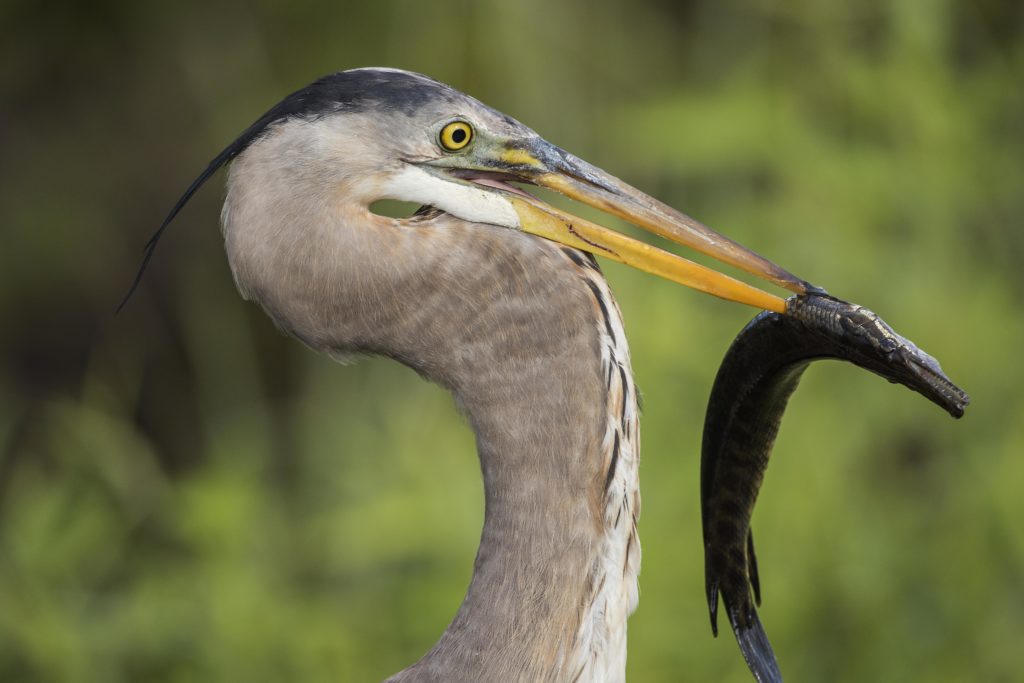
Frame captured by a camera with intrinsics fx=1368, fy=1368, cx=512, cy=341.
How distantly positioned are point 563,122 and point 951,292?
1.12 m

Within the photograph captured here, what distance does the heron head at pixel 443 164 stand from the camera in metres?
1.33

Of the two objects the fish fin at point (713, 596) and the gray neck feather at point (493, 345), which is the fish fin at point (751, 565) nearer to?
the fish fin at point (713, 596)

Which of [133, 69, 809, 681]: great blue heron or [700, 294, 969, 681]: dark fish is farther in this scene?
[133, 69, 809, 681]: great blue heron

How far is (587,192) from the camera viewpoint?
1397mm

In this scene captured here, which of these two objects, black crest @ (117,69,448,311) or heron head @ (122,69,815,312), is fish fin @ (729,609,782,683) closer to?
heron head @ (122,69,815,312)

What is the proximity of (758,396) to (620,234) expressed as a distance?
0.72 feet

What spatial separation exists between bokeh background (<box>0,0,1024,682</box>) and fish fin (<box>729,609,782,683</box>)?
110cm

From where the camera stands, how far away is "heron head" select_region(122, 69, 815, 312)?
52.5 inches

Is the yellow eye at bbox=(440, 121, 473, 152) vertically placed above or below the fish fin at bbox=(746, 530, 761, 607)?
above

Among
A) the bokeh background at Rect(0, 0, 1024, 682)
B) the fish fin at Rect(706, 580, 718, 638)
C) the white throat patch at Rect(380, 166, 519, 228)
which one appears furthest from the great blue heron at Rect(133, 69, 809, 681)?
the bokeh background at Rect(0, 0, 1024, 682)

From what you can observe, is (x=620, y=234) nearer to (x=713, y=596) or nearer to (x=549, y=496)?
(x=549, y=496)

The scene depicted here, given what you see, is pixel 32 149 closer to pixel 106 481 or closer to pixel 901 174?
pixel 106 481

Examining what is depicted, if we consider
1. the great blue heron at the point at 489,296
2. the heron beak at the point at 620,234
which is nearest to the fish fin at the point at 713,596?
the great blue heron at the point at 489,296

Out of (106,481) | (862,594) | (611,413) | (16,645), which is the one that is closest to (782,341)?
(611,413)
